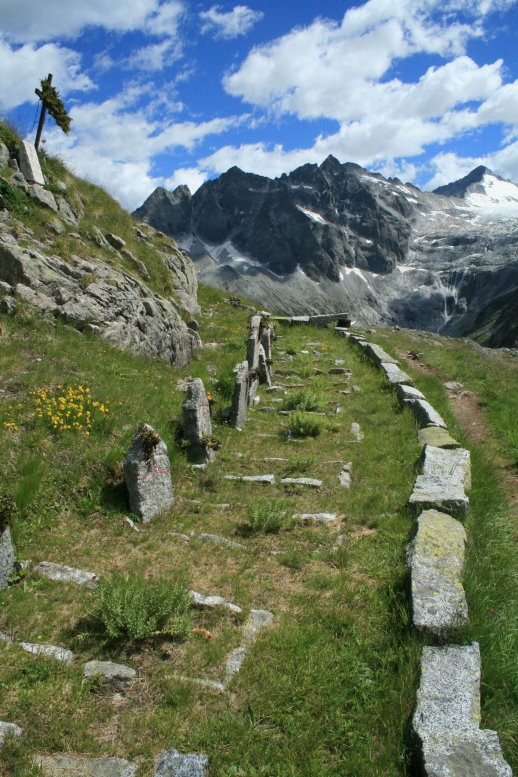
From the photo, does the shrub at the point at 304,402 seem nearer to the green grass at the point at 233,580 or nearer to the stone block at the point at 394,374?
the green grass at the point at 233,580

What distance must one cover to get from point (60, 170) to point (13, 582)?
16728 mm

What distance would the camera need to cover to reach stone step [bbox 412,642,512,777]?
3670 millimetres

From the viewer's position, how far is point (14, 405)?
849cm

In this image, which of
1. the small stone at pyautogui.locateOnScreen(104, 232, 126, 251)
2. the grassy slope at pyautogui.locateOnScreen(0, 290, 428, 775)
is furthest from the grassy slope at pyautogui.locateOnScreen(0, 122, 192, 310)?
the grassy slope at pyautogui.locateOnScreen(0, 290, 428, 775)

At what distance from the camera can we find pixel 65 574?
6.10 metres

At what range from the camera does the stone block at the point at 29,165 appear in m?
16.1

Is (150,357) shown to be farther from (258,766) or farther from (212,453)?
(258,766)

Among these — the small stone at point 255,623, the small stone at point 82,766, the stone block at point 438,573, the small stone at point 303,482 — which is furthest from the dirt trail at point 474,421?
the small stone at point 82,766

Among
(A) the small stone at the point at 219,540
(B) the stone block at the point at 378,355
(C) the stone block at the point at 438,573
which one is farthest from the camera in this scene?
(B) the stone block at the point at 378,355

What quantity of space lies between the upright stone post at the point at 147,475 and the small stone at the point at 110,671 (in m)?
2.83

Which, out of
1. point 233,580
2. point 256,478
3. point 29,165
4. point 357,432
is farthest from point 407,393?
point 29,165

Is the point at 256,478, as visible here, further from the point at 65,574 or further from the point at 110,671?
the point at 110,671

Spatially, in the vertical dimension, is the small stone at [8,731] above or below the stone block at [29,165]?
below

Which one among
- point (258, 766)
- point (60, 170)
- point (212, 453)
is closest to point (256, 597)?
point (258, 766)
